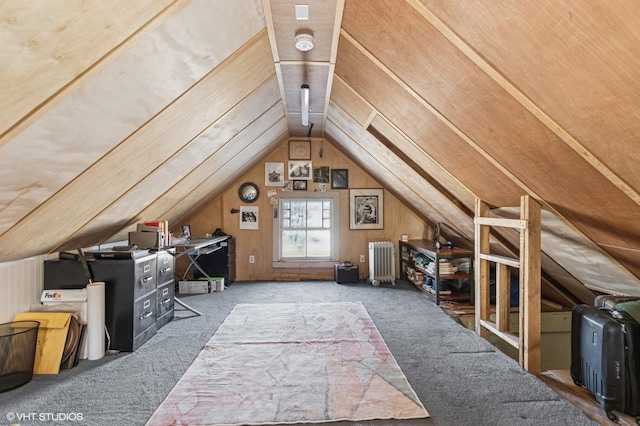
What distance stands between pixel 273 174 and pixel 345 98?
2608 millimetres

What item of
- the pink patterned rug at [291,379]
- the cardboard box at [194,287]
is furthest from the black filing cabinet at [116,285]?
the cardboard box at [194,287]

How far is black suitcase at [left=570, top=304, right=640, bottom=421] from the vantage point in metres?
1.87

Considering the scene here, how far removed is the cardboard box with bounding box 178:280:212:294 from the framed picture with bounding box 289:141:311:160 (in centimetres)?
239

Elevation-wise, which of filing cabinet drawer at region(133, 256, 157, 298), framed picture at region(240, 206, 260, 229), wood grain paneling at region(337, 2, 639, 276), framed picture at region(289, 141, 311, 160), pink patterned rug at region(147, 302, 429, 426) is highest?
framed picture at region(289, 141, 311, 160)

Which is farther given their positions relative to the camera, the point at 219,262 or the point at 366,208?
the point at 366,208

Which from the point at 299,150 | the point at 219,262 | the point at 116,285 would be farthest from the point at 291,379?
the point at 299,150

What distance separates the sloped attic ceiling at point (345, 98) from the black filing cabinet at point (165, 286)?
1.76 ft

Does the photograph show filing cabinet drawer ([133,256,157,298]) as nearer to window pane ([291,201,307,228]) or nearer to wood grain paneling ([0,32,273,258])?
wood grain paneling ([0,32,273,258])

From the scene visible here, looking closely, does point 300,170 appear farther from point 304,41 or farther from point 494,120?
point 494,120

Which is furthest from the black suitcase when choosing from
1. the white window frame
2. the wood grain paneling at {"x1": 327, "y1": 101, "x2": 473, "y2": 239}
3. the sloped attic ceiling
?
the white window frame

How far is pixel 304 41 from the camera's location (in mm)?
2312

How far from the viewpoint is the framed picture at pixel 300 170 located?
5.74m

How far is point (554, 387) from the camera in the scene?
7.41 ft

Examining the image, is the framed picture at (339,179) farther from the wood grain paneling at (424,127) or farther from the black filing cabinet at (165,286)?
the black filing cabinet at (165,286)
